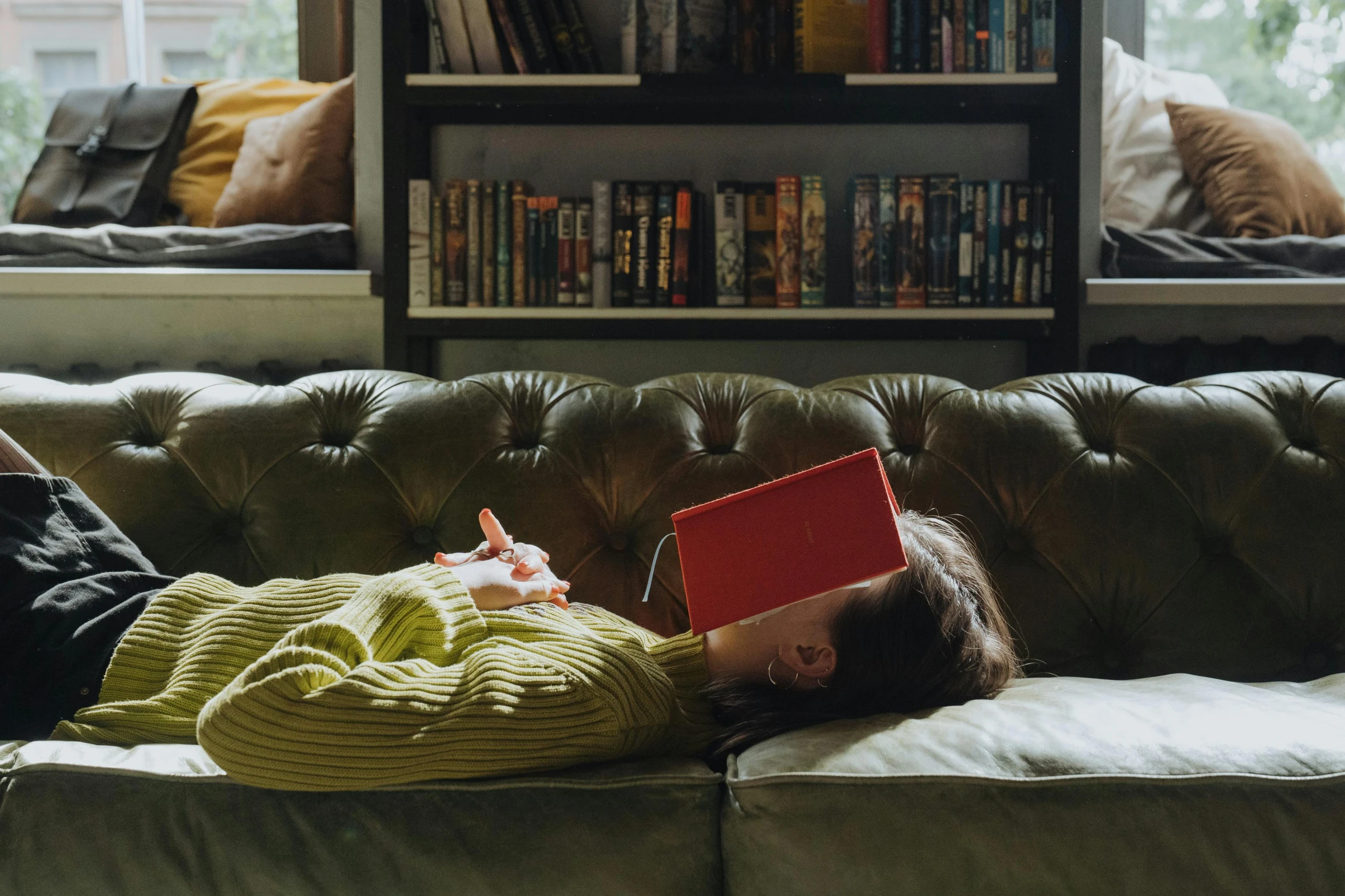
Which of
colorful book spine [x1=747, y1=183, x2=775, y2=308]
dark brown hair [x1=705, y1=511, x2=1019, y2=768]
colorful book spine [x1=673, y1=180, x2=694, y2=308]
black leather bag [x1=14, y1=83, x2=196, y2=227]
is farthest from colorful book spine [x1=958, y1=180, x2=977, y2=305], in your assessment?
black leather bag [x1=14, y1=83, x2=196, y2=227]

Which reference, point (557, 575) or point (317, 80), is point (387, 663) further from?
point (317, 80)

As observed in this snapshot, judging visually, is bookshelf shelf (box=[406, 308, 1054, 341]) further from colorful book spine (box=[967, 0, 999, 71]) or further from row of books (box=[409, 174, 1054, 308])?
colorful book spine (box=[967, 0, 999, 71])

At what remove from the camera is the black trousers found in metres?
1.02

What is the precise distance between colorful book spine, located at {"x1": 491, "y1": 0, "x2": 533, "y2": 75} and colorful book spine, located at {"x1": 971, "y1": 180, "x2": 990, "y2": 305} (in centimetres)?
82

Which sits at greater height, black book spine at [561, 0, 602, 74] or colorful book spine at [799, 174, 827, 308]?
black book spine at [561, 0, 602, 74]

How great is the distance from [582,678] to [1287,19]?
234cm

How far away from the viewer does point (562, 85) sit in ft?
5.74

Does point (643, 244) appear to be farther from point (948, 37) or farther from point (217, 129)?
point (217, 129)

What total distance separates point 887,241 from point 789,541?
3.29ft

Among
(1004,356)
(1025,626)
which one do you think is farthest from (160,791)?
(1004,356)

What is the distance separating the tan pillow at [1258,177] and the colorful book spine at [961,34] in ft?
1.85

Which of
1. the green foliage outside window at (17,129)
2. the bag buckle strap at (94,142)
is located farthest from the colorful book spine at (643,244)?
the green foliage outside window at (17,129)

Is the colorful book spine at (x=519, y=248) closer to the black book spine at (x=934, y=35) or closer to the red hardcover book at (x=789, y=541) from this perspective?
the black book spine at (x=934, y=35)

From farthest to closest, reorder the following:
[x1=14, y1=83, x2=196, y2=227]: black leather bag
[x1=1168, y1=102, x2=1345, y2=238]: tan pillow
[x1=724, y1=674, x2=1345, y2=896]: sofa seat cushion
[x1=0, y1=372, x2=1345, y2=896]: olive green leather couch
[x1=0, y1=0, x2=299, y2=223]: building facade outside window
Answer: [x1=0, y1=0, x2=299, y2=223]: building facade outside window, [x1=14, y1=83, x2=196, y2=227]: black leather bag, [x1=1168, y1=102, x2=1345, y2=238]: tan pillow, [x1=0, y1=372, x2=1345, y2=896]: olive green leather couch, [x1=724, y1=674, x2=1345, y2=896]: sofa seat cushion
